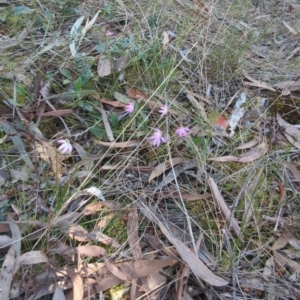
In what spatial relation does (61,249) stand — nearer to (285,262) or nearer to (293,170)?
(285,262)

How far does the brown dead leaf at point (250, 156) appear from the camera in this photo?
4.73 ft

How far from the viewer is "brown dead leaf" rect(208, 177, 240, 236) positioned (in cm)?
125

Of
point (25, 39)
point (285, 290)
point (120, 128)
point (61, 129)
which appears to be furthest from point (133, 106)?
point (285, 290)

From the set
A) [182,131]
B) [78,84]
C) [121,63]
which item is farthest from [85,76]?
[182,131]

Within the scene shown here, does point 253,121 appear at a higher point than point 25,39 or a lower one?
A: lower

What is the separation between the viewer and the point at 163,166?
1.36 metres

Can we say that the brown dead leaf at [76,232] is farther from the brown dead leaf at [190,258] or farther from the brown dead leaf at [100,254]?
the brown dead leaf at [190,258]

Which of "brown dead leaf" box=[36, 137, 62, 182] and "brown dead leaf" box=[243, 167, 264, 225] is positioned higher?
"brown dead leaf" box=[36, 137, 62, 182]

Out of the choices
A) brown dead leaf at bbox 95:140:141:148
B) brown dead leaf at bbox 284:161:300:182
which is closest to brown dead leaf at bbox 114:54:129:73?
brown dead leaf at bbox 95:140:141:148

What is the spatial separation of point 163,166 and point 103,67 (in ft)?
1.61

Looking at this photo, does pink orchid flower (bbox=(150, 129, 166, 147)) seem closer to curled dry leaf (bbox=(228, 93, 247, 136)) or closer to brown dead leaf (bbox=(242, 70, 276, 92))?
curled dry leaf (bbox=(228, 93, 247, 136))

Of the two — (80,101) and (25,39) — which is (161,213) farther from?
(25,39)

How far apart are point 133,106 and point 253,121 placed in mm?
474

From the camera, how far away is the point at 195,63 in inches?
70.6
